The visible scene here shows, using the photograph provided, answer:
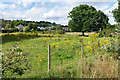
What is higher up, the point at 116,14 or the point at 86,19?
the point at 86,19

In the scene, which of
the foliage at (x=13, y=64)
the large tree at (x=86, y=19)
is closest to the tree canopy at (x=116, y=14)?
the foliage at (x=13, y=64)

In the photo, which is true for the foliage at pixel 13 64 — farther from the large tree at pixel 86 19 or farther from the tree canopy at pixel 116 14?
the large tree at pixel 86 19

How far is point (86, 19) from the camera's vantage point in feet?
85.4

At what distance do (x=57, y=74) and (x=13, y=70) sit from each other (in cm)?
127

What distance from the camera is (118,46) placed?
5117 mm

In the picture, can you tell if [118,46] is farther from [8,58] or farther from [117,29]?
[8,58]

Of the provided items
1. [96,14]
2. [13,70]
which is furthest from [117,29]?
[96,14]

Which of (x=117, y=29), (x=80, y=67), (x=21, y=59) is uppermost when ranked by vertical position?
(x=117, y=29)

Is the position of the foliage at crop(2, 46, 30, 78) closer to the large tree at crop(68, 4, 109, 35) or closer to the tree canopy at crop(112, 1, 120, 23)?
the tree canopy at crop(112, 1, 120, 23)

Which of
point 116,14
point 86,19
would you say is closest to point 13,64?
point 116,14

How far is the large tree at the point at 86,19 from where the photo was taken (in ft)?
84.7

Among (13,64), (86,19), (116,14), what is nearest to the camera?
(13,64)

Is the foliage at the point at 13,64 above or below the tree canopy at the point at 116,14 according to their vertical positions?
below

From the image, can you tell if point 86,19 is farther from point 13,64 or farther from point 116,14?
point 13,64
